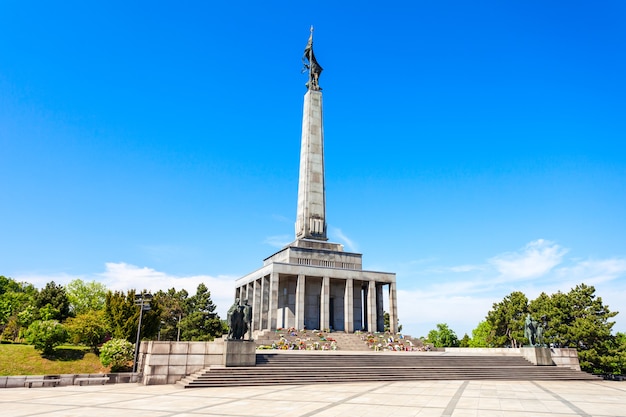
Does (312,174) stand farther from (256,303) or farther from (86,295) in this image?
(86,295)

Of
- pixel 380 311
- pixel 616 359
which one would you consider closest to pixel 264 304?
pixel 380 311

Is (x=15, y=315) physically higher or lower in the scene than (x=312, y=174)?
lower

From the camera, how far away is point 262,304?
42500 millimetres

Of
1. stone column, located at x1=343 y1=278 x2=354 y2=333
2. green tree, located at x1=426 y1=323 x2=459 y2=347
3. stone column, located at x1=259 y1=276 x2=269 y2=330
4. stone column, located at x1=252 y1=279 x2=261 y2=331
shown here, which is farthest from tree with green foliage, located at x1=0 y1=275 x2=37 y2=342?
green tree, located at x1=426 y1=323 x2=459 y2=347

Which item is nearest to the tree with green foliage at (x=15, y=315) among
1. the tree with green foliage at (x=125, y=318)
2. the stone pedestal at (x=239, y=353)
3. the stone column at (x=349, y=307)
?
the tree with green foliage at (x=125, y=318)

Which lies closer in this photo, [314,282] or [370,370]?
[370,370]

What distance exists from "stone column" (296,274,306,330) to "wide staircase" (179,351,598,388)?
46.4 ft

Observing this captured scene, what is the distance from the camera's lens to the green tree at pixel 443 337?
95250 mm

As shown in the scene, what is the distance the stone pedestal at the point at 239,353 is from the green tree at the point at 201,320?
3931 centimetres

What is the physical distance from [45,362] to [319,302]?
2535 cm

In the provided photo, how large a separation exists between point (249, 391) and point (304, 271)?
24044mm

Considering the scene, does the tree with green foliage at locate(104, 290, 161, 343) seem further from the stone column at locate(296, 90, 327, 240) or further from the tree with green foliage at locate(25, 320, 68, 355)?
the stone column at locate(296, 90, 327, 240)

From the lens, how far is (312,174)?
47656 millimetres

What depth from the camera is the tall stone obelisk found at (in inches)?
1827
